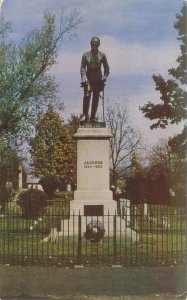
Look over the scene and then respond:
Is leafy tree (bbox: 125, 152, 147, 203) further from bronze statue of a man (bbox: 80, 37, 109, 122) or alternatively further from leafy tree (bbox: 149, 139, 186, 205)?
bronze statue of a man (bbox: 80, 37, 109, 122)

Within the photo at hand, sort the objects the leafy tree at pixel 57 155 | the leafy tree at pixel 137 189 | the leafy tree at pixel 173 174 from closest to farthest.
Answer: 1. the leafy tree at pixel 173 174
2. the leafy tree at pixel 137 189
3. the leafy tree at pixel 57 155

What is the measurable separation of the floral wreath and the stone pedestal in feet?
4.02

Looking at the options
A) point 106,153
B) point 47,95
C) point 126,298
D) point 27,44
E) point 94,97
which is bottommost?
point 126,298

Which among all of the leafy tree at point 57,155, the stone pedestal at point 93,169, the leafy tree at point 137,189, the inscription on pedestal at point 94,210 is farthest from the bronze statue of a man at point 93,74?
the leafy tree at point 57,155

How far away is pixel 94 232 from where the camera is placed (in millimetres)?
13852

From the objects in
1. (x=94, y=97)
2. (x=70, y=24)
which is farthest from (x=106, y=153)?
(x=70, y=24)

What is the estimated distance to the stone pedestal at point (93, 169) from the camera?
15.3 m

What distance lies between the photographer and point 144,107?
19.3m

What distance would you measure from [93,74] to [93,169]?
2.86 metres

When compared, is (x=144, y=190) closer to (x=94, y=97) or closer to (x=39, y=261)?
(x=94, y=97)

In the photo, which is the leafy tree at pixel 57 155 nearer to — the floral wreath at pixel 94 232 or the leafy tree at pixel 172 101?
the leafy tree at pixel 172 101

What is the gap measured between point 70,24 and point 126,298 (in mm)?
20065

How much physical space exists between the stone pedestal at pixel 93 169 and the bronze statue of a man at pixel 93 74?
2.54 ft

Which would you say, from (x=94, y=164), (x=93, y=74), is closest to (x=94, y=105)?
(x=93, y=74)
